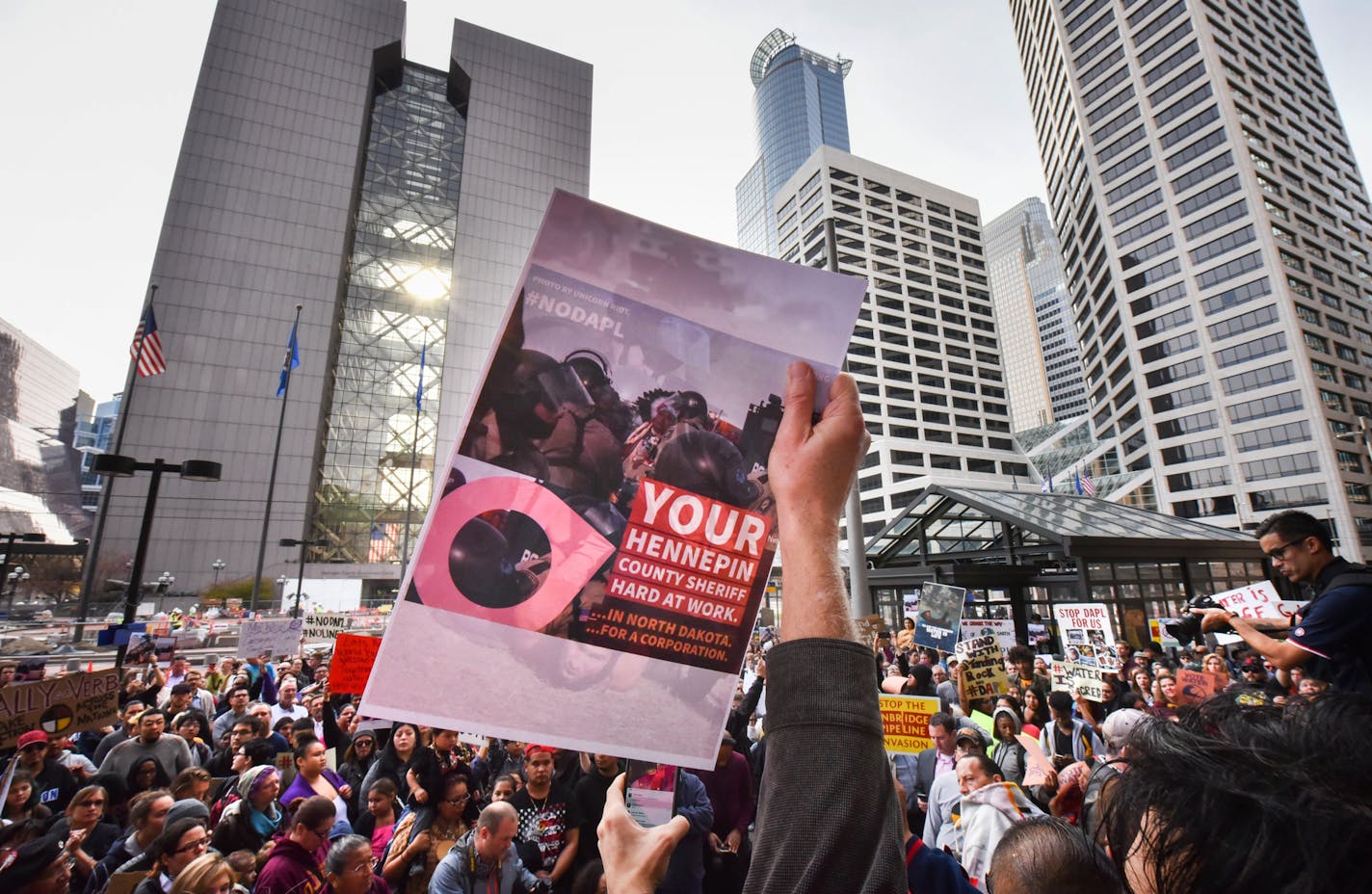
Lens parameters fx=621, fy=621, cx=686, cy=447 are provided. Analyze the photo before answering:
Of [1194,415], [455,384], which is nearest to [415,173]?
[455,384]

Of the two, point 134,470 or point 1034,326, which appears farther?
point 1034,326

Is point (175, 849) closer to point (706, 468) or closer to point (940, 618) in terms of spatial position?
point (706, 468)

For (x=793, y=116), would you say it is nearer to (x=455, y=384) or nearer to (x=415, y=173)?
(x=415, y=173)

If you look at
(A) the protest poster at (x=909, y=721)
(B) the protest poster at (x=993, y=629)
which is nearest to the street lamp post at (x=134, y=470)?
(A) the protest poster at (x=909, y=721)

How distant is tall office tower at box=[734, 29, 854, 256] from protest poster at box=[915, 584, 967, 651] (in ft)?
426

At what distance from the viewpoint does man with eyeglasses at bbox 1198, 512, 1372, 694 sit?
92.0 inches

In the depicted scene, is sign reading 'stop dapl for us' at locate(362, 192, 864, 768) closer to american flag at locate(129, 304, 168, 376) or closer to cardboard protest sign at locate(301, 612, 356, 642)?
cardboard protest sign at locate(301, 612, 356, 642)

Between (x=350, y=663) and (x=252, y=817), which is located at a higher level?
(x=350, y=663)

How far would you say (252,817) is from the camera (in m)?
4.63

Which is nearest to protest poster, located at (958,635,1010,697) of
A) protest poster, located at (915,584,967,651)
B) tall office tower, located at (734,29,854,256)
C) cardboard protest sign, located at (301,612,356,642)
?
protest poster, located at (915,584,967,651)

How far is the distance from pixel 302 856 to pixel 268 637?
28.6ft

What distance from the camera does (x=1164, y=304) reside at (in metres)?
55.3

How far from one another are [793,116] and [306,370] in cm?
12292

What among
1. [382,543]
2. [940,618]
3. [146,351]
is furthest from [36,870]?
[382,543]
